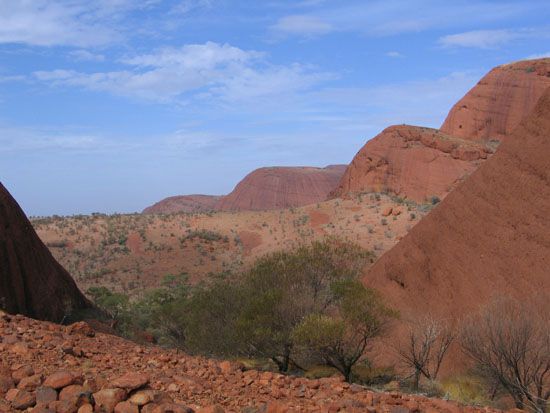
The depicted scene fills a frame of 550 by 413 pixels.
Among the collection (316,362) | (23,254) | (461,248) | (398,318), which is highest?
(23,254)

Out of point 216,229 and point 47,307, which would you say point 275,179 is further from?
point 47,307

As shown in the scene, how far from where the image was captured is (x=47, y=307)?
1538cm

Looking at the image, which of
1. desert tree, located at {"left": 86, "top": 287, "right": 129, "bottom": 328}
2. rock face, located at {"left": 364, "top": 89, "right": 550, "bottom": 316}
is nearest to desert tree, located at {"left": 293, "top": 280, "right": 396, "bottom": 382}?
rock face, located at {"left": 364, "top": 89, "right": 550, "bottom": 316}

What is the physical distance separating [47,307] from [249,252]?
2669cm

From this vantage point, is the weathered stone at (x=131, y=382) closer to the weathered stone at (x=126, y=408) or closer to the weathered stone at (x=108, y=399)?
the weathered stone at (x=108, y=399)

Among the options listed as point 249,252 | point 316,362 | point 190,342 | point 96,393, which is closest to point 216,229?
point 249,252

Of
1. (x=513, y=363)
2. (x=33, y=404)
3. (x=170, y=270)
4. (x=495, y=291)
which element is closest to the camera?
(x=33, y=404)

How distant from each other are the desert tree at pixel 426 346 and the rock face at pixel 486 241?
75cm

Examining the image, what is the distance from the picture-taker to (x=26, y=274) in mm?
14961

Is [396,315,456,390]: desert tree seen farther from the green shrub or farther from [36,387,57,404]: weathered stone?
[36,387,57,404]: weathered stone

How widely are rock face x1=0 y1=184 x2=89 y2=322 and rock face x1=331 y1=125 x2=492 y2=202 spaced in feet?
126

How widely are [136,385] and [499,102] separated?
6034 cm

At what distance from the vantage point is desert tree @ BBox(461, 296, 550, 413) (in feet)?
32.9

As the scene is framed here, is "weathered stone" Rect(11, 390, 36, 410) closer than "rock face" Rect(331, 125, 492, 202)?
Yes
